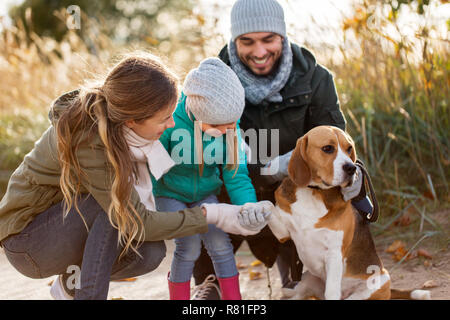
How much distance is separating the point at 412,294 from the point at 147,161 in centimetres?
170

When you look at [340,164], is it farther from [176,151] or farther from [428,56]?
[428,56]

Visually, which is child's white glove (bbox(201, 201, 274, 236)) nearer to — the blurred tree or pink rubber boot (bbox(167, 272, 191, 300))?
pink rubber boot (bbox(167, 272, 191, 300))

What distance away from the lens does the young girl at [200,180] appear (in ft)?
9.57

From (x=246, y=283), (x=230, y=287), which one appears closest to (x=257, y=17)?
(x=230, y=287)

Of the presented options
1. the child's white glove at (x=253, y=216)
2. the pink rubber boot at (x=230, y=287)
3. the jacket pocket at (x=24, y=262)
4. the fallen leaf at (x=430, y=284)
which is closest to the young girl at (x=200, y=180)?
the pink rubber boot at (x=230, y=287)

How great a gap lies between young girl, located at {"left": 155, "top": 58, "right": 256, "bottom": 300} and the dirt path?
2.49ft

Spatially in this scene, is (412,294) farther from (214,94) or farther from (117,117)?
(117,117)

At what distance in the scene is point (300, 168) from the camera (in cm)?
275

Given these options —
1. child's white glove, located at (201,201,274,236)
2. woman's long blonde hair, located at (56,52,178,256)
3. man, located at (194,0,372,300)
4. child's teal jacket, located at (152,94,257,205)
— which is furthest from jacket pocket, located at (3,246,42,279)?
man, located at (194,0,372,300)

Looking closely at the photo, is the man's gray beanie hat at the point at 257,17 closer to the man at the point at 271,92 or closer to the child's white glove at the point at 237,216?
the man at the point at 271,92

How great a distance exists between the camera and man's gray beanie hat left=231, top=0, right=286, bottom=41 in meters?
3.20

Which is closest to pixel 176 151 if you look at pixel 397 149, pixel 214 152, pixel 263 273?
pixel 214 152

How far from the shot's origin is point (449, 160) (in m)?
4.32
